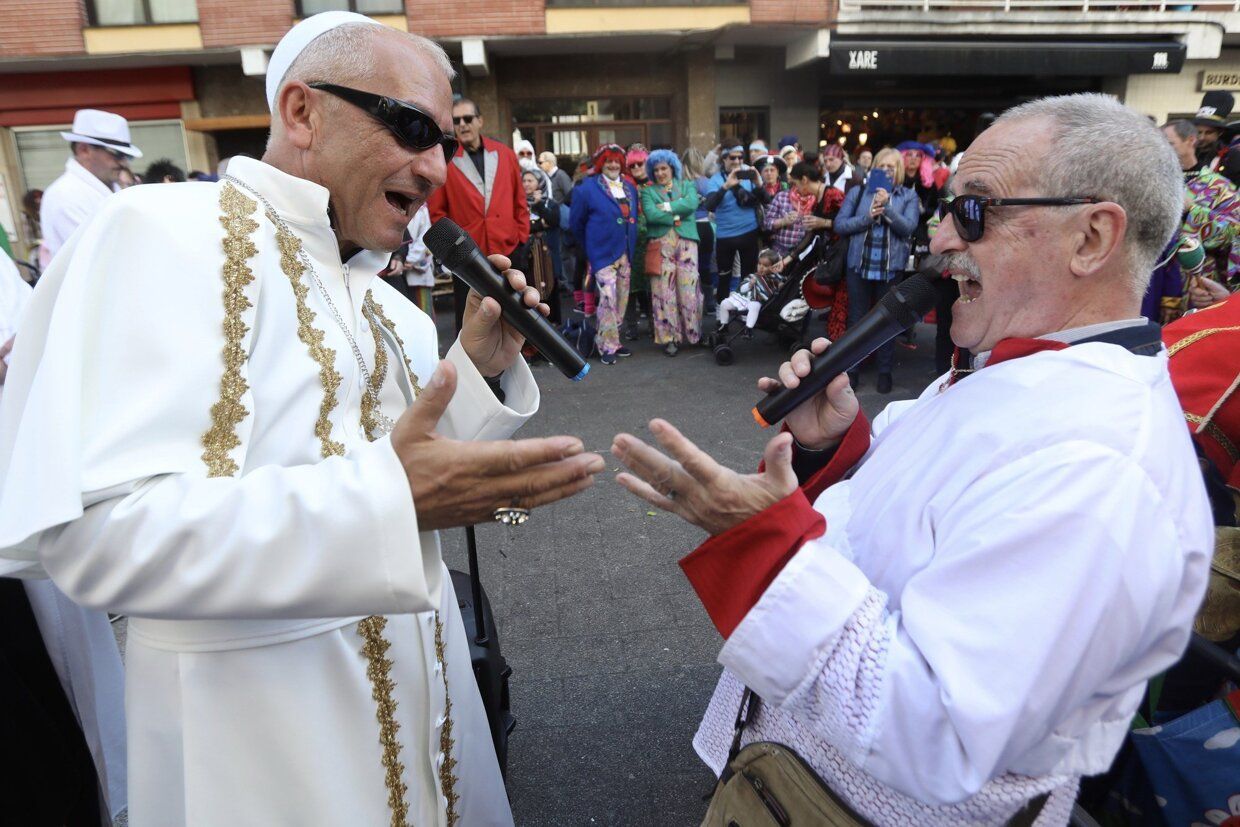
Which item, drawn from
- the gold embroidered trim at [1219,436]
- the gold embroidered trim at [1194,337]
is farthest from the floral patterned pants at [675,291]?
the gold embroidered trim at [1219,436]

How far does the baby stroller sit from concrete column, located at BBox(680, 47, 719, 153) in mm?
8383

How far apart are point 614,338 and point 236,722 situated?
7090 millimetres

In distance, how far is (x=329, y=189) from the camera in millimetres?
1566

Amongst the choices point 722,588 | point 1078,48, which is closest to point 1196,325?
point 722,588

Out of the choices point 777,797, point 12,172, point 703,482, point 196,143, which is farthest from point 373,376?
point 12,172

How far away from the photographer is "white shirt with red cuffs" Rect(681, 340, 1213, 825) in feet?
3.43

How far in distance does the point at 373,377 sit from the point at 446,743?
782 millimetres

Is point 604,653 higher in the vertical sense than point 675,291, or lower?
lower

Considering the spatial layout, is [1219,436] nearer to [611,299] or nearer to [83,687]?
[83,687]

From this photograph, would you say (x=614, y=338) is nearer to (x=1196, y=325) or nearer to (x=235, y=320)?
(x=1196, y=325)

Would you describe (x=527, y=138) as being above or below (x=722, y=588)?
above

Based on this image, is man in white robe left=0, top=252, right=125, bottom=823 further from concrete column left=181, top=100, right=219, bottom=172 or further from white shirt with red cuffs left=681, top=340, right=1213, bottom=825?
concrete column left=181, top=100, right=219, bottom=172

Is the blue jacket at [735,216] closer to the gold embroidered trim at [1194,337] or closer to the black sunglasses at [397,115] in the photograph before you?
the gold embroidered trim at [1194,337]

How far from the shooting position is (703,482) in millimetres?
1216
